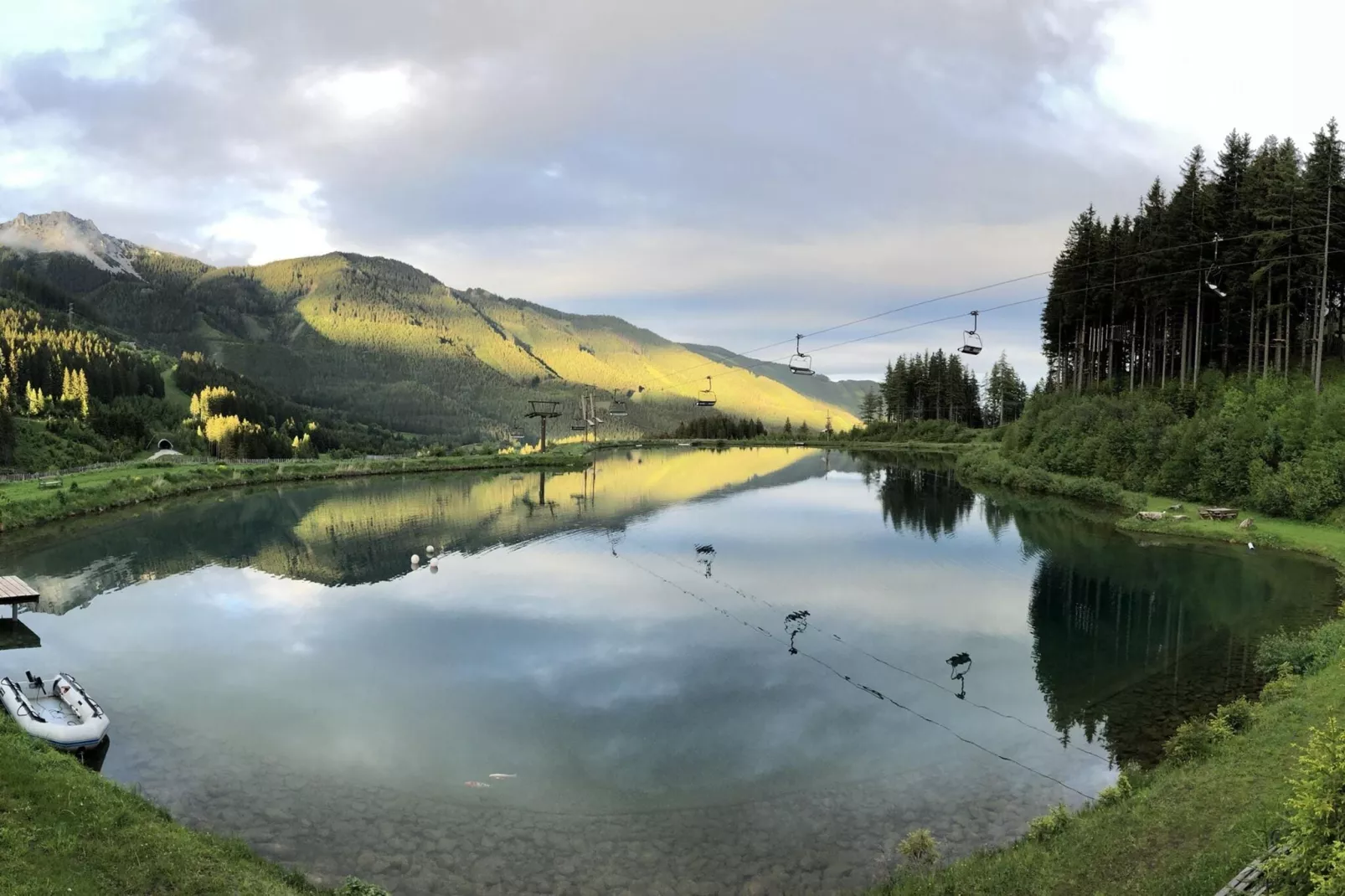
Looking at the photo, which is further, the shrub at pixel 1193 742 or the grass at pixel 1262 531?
the grass at pixel 1262 531

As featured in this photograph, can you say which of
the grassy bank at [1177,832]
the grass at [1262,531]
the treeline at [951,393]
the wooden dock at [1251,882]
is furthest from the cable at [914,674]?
the treeline at [951,393]

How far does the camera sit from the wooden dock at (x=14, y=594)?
26.1 metres

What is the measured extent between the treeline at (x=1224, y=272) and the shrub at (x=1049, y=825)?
3377cm

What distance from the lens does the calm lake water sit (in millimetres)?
13070

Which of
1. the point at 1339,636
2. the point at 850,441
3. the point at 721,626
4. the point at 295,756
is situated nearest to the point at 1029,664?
the point at 1339,636

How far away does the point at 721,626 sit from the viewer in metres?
26.2

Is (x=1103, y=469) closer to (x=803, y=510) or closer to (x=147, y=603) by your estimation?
(x=803, y=510)

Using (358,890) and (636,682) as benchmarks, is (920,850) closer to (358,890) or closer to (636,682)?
(358,890)

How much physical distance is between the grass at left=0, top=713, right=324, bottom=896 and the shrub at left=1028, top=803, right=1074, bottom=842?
11041 millimetres

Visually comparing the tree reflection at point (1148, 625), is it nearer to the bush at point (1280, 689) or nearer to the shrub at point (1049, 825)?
the bush at point (1280, 689)

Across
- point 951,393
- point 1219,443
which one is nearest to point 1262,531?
point 1219,443

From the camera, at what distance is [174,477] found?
219 ft

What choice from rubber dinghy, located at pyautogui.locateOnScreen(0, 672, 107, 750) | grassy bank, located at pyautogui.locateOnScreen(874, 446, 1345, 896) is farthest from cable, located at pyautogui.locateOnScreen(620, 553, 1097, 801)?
rubber dinghy, located at pyautogui.locateOnScreen(0, 672, 107, 750)

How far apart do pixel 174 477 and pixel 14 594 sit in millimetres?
45741
